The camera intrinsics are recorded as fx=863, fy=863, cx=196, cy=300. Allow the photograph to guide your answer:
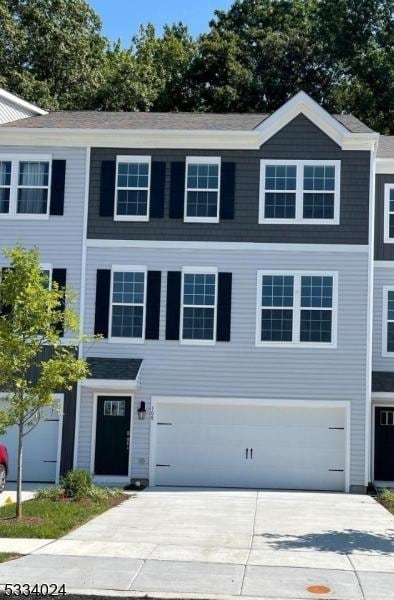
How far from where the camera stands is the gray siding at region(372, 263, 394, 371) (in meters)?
22.2

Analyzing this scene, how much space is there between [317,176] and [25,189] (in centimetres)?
739

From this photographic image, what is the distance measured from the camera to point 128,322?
21.5 meters

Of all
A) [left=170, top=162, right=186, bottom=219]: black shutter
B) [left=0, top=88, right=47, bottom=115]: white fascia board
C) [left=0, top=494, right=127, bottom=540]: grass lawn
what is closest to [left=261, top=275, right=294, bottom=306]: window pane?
[left=170, top=162, right=186, bottom=219]: black shutter

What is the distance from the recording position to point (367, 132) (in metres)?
21.3

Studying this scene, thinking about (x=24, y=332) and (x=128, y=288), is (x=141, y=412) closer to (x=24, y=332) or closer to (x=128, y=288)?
(x=128, y=288)

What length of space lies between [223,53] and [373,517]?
30.2 meters

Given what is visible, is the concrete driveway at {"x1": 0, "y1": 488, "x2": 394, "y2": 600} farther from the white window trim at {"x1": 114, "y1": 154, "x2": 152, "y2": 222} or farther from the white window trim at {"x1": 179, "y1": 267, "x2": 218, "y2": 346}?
the white window trim at {"x1": 114, "y1": 154, "x2": 152, "y2": 222}

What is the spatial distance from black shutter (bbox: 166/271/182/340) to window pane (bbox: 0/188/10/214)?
4.53m

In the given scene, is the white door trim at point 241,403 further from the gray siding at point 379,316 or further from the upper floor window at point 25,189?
the upper floor window at point 25,189

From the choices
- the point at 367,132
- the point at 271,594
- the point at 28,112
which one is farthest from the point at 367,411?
the point at 28,112

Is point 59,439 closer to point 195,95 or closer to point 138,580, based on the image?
point 138,580

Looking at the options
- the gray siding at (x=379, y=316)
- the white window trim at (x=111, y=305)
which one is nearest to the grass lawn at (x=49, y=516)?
the white window trim at (x=111, y=305)

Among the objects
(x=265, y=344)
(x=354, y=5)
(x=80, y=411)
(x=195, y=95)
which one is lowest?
(x=80, y=411)

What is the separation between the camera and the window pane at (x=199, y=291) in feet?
70.3
